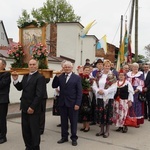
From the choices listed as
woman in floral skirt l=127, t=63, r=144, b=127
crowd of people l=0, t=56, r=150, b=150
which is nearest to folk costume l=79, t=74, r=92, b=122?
crowd of people l=0, t=56, r=150, b=150

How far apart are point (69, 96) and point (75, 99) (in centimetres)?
14

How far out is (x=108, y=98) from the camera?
227 inches

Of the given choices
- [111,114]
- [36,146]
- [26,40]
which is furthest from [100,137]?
[26,40]

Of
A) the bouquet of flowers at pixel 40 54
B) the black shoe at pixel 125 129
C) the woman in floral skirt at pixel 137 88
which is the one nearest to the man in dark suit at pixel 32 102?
the bouquet of flowers at pixel 40 54

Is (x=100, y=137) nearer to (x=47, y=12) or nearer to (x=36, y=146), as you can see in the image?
(x=36, y=146)

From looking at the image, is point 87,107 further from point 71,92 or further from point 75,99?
point 71,92

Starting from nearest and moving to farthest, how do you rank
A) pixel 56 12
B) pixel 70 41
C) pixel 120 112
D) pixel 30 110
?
pixel 30 110
pixel 120 112
pixel 70 41
pixel 56 12

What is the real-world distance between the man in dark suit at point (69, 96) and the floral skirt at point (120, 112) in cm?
144

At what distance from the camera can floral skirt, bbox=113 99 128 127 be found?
6.20m

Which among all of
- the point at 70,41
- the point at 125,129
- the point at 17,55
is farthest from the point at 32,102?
the point at 70,41

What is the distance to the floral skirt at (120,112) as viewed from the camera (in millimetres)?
6203

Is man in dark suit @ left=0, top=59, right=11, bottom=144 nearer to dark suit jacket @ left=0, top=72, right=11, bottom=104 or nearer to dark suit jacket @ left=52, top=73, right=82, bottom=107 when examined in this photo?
dark suit jacket @ left=0, top=72, right=11, bottom=104

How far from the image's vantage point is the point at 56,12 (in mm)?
33594

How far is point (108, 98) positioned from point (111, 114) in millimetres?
397
